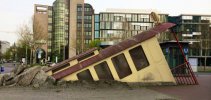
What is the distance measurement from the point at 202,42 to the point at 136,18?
4590 centimetres

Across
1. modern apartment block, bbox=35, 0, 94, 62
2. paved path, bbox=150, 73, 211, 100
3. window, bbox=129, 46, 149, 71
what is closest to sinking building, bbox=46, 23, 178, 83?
window, bbox=129, 46, 149, 71

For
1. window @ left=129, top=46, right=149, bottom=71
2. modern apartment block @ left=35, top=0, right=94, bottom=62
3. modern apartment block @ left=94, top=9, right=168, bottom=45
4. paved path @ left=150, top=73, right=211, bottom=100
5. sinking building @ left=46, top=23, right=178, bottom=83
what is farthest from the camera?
modern apartment block @ left=35, top=0, right=94, bottom=62

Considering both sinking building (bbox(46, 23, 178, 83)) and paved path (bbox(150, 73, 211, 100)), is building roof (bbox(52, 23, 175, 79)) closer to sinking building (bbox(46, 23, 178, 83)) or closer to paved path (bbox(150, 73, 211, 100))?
sinking building (bbox(46, 23, 178, 83))

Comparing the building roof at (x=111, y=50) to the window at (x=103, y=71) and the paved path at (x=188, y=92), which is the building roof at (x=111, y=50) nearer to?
the window at (x=103, y=71)

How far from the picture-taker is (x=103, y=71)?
17.8 m

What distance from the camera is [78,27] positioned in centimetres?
11438

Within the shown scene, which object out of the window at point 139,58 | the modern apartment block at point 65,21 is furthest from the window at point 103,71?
the modern apartment block at point 65,21

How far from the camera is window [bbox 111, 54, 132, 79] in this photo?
1806cm

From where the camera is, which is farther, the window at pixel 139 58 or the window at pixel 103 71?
the window at pixel 139 58

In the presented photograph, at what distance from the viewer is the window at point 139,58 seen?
1836 centimetres

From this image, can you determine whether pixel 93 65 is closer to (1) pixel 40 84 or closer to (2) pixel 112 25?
(1) pixel 40 84

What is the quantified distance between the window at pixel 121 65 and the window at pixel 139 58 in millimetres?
492

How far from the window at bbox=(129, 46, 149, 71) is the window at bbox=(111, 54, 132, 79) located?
49 cm

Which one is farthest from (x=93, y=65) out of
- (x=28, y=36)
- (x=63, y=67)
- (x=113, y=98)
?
(x=28, y=36)
